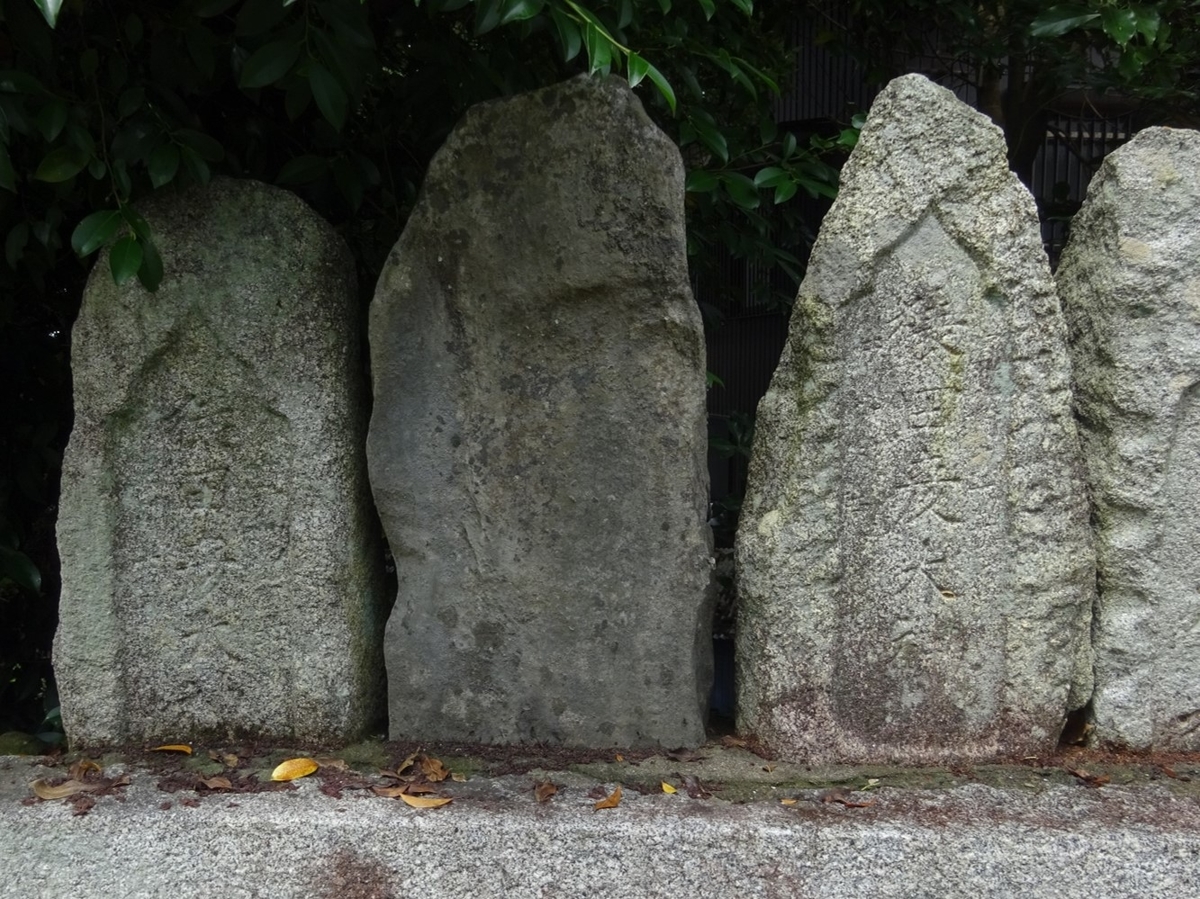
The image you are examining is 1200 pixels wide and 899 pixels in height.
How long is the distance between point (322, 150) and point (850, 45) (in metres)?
1.76

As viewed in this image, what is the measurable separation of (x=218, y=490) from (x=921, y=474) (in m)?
1.34

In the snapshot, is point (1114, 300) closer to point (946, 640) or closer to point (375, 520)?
point (946, 640)

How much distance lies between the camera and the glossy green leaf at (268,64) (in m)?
1.73

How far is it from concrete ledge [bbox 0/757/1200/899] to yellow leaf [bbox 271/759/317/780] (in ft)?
0.32

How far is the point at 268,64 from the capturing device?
5.69ft

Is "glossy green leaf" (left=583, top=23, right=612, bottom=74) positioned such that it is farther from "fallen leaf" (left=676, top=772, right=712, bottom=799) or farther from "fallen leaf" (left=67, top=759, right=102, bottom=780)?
"fallen leaf" (left=67, top=759, right=102, bottom=780)

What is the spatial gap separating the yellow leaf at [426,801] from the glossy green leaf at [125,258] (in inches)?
39.7

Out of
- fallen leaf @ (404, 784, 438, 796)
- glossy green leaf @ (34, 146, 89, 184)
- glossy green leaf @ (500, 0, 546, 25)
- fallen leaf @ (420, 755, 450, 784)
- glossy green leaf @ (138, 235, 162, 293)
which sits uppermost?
glossy green leaf @ (500, 0, 546, 25)

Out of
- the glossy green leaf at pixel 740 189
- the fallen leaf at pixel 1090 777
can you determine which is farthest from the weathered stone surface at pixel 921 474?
the glossy green leaf at pixel 740 189

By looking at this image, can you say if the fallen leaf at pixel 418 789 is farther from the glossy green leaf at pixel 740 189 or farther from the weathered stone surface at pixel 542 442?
the glossy green leaf at pixel 740 189

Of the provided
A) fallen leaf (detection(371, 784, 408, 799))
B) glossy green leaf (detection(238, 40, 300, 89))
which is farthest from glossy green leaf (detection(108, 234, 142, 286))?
fallen leaf (detection(371, 784, 408, 799))

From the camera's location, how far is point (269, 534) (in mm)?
2039

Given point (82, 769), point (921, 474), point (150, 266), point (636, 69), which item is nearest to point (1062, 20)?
point (921, 474)

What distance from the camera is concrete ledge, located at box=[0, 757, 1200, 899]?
167cm
